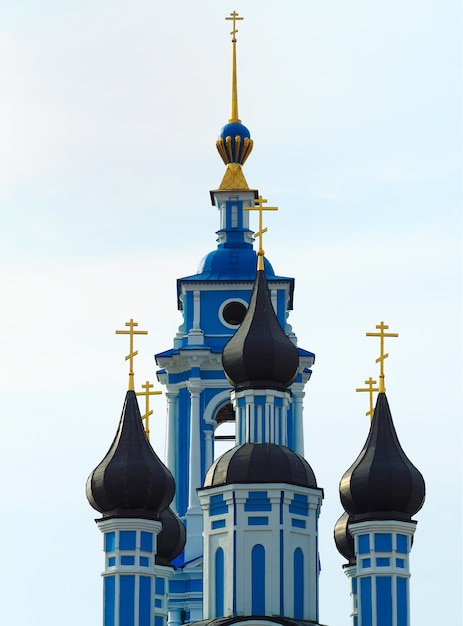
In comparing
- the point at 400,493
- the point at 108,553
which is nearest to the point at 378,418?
the point at 400,493

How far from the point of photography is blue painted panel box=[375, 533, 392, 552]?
4303 cm

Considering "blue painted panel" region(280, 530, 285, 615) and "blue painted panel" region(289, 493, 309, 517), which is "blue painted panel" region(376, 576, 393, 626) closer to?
"blue painted panel" region(280, 530, 285, 615)

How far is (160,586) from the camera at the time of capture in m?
45.5

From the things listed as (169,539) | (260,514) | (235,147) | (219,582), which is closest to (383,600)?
(260,514)

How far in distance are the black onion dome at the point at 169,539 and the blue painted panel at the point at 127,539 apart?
2.20 meters

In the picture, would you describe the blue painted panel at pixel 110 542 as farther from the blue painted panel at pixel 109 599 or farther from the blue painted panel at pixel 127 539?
the blue painted panel at pixel 109 599

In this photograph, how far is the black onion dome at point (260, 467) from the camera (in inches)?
1693

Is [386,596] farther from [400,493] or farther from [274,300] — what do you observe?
[274,300]

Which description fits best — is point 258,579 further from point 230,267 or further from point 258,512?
point 230,267

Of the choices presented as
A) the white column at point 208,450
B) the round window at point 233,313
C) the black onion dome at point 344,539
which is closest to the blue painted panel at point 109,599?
the black onion dome at point 344,539

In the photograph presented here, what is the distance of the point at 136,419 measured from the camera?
44125 mm

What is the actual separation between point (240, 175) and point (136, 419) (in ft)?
26.8

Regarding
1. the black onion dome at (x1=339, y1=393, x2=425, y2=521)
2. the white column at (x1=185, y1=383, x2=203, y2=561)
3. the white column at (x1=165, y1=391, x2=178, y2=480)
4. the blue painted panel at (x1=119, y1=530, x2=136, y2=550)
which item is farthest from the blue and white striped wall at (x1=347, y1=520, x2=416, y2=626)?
the white column at (x1=165, y1=391, x2=178, y2=480)

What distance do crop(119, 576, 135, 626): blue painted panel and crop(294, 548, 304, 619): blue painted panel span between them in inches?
92.1
